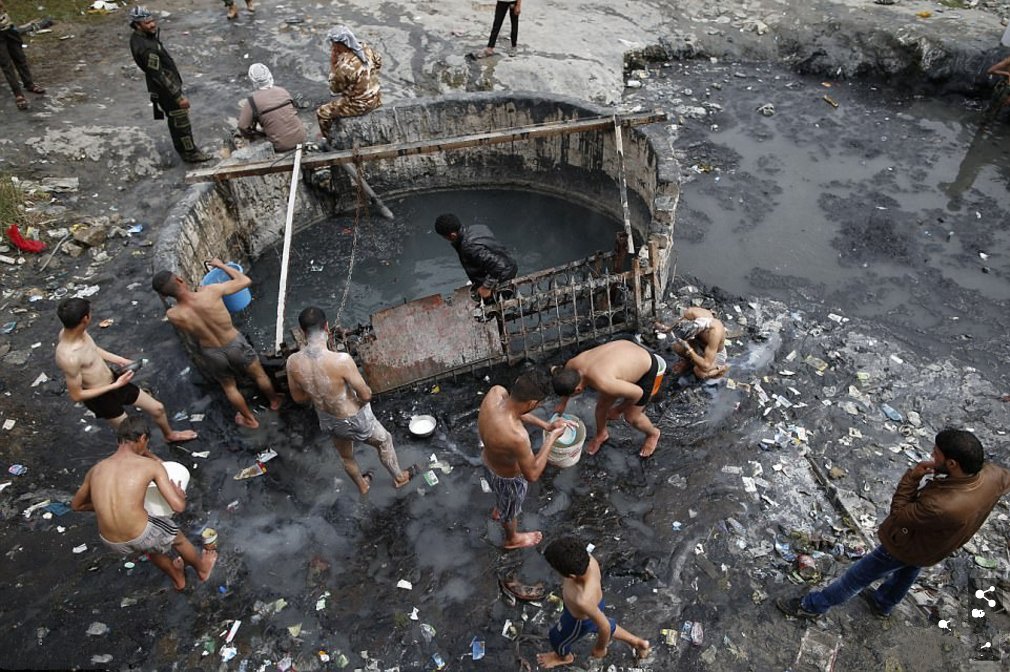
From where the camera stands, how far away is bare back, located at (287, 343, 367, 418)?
3842mm

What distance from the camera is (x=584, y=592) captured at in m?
2.90

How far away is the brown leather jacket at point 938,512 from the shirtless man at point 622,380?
1.63 metres

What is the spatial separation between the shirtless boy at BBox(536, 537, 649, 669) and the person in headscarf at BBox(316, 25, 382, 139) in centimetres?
606

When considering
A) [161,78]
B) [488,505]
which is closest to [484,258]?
[488,505]

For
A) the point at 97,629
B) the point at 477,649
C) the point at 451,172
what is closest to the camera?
the point at 477,649

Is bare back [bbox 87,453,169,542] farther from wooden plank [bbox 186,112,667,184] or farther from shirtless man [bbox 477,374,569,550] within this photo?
wooden plank [bbox 186,112,667,184]

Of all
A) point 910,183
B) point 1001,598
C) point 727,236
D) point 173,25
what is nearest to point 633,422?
point 1001,598

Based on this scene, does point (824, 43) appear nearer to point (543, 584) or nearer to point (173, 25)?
point (543, 584)

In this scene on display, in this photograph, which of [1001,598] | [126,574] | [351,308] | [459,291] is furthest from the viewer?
[351,308]

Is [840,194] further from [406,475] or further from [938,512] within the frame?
[406,475]

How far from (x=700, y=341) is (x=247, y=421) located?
3845mm

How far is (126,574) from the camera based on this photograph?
4.07 meters

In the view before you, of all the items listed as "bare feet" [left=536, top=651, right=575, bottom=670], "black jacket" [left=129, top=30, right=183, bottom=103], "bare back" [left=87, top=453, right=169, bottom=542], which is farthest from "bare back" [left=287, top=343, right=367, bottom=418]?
"black jacket" [left=129, top=30, right=183, bottom=103]

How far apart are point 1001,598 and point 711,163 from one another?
237 inches
